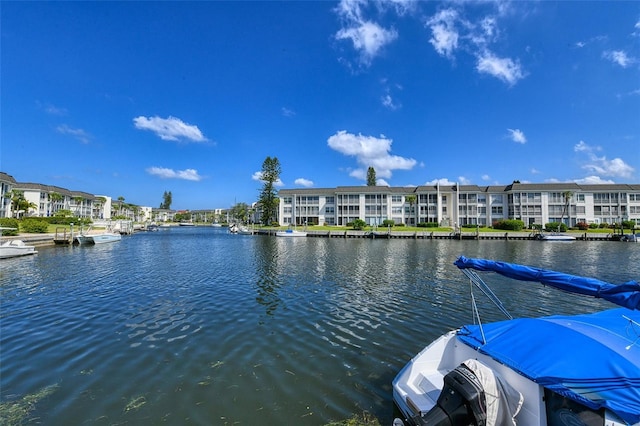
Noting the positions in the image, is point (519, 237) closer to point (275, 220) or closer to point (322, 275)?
point (322, 275)

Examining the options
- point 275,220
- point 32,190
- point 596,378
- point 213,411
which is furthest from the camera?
point 275,220

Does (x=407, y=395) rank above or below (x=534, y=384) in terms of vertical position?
below

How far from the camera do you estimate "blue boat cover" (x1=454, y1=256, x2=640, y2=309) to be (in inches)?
178

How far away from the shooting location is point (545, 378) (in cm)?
447

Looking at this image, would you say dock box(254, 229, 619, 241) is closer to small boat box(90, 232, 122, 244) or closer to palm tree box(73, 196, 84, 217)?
small boat box(90, 232, 122, 244)

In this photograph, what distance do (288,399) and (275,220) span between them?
107 metres

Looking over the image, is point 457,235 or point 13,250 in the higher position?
point 13,250

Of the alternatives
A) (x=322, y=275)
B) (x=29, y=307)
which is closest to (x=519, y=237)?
(x=322, y=275)

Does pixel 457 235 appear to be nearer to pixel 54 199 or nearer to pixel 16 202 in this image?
pixel 16 202

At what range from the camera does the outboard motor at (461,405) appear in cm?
434

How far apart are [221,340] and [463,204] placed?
294 ft

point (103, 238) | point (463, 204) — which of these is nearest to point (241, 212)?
point (463, 204)

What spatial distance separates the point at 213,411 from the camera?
6156mm

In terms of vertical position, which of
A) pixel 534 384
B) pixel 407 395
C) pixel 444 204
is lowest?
pixel 407 395
